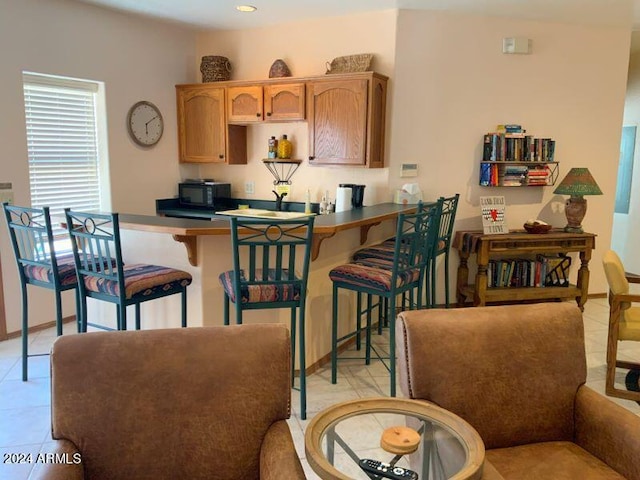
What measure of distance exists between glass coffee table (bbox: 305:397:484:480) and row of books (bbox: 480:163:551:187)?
3.35 metres

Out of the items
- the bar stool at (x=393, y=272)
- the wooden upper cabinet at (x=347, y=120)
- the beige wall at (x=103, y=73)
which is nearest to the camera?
the bar stool at (x=393, y=272)

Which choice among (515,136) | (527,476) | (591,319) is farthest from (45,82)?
(591,319)

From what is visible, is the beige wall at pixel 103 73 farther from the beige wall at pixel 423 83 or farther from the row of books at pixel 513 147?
the row of books at pixel 513 147

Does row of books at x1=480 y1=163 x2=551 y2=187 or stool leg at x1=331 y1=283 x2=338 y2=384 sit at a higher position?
row of books at x1=480 y1=163 x2=551 y2=187

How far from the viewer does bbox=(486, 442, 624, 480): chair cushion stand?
1.55m

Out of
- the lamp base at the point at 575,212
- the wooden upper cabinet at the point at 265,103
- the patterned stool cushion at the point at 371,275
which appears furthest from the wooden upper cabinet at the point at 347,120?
the lamp base at the point at 575,212

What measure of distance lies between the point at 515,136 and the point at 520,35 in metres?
0.89

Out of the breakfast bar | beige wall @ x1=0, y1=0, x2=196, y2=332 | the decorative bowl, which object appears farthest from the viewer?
the decorative bowl

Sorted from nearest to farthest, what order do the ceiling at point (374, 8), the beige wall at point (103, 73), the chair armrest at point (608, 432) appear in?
the chair armrest at point (608, 432) → the beige wall at point (103, 73) → the ceiling at point (374, 8)

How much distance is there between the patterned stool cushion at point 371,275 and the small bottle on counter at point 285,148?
78.8 inches

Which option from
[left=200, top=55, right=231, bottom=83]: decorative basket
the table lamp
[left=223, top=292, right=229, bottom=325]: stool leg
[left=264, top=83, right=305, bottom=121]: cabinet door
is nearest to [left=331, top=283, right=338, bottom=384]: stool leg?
[left=223, top=292, right=229, bottom=325]: stool leg

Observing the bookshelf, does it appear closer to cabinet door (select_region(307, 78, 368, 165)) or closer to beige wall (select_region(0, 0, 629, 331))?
beige wall (select_region(0, 0, 629, 331))

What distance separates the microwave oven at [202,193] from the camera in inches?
198

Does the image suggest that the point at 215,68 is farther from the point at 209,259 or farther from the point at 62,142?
the point at 209,259
